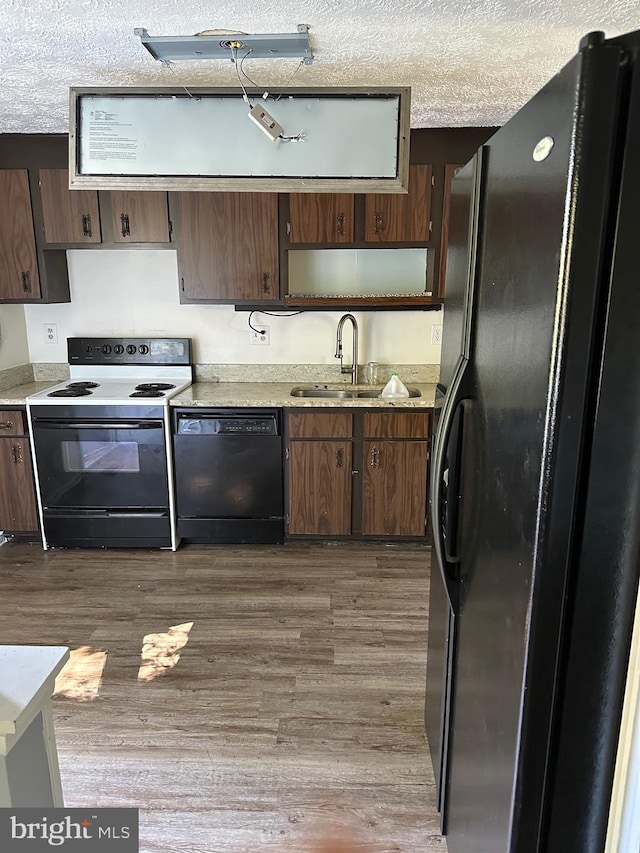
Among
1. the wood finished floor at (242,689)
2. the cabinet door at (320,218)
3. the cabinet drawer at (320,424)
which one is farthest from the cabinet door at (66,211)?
the wood finished floor at (242,689)

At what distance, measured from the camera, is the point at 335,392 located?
3.64m

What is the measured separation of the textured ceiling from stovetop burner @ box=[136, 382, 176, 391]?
5.04 feet

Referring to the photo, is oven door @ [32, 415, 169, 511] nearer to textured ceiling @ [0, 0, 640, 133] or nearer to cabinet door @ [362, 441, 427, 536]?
cabinet door @ [362, 441, 427, 536]

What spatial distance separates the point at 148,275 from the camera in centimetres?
372

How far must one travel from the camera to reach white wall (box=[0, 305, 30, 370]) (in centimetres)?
358

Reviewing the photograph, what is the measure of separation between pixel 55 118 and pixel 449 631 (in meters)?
2.98

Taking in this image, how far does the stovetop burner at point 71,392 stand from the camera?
331 centimetres

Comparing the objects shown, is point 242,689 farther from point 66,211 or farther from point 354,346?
point 66,211

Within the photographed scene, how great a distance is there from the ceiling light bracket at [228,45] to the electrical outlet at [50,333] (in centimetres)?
226

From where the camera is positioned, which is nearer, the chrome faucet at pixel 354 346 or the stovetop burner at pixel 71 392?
the stovetop burner at pixel 71 392

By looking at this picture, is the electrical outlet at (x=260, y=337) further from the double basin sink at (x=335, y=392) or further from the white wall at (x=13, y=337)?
the white wall at (x=13, y=337)

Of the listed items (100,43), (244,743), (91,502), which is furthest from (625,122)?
(91,502)

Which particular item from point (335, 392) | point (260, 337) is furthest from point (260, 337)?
point (335, 392)

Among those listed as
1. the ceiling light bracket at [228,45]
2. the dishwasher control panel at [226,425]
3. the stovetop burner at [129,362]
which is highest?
the ceiling light bracket at [228,45]
